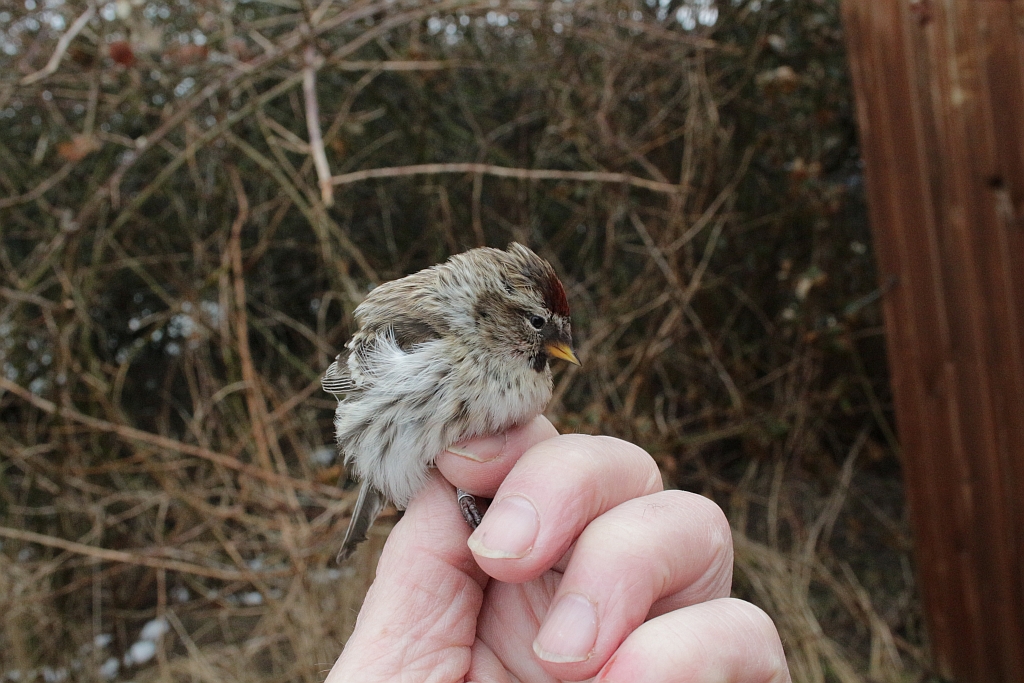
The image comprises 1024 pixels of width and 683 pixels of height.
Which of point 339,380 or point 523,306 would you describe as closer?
point 523,306

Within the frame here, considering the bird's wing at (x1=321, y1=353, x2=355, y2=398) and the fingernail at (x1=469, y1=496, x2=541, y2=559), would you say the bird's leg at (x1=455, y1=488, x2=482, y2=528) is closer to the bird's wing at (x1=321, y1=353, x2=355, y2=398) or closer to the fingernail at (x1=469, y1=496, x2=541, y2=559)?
the fingernail at (x1=469, y1=496, x2=541, y2=559)

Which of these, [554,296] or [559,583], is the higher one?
[554,296]

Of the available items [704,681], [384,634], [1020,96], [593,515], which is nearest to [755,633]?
[704,681]

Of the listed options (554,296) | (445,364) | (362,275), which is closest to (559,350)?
(554,296)

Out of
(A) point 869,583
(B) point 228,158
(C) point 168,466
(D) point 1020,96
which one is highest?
(B) point 228,158

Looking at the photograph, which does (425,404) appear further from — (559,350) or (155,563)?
(155,563)

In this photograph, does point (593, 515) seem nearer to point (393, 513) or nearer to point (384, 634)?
point (384, 634)
